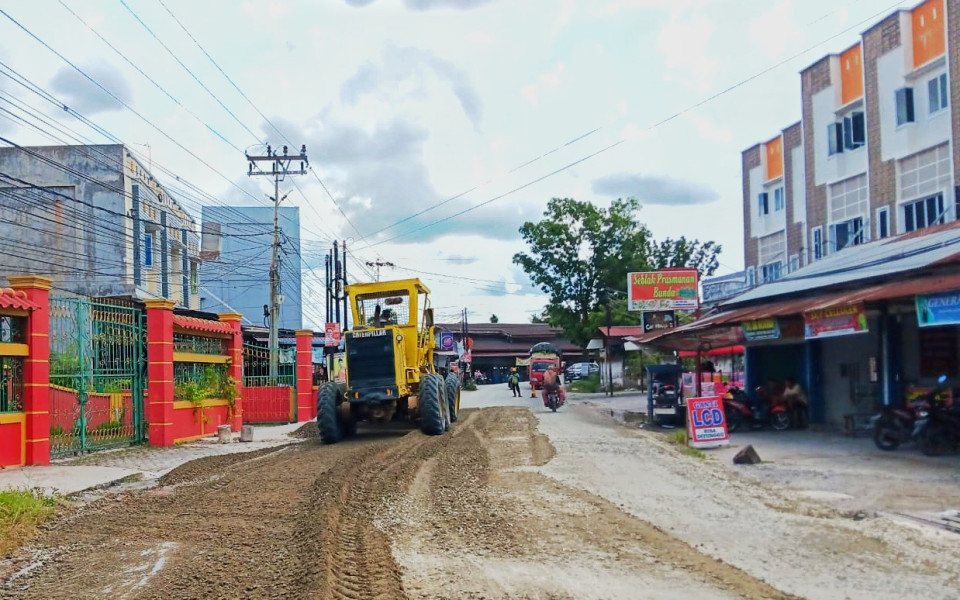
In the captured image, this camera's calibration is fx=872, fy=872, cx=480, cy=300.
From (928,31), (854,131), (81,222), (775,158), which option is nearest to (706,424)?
(928,31)

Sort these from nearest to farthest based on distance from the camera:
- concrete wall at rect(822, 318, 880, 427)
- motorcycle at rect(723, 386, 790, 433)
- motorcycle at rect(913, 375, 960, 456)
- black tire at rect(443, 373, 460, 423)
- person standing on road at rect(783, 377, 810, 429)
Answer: motorcycle at rect(913, 375, 960, 456), concrete wall at rect(822, 318, 880, 427), motorcycle at rect(723, 386, 790, 433), person standing on road at rect(783, 377, 810, 429), black tire at rect(443, 373, 460, 423)

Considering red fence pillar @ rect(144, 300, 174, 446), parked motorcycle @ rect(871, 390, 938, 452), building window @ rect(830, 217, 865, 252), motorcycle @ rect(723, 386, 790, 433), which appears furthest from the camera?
building window @ rect(830, 217, 865, 252)

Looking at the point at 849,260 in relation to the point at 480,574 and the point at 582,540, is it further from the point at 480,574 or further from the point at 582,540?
the point at 480,574

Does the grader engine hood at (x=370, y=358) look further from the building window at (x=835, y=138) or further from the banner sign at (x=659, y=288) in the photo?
the building window at (x=835, y=138)

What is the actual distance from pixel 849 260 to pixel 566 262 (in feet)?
114

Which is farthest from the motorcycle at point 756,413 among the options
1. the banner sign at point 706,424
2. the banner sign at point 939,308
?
the banner sign at point 939,308

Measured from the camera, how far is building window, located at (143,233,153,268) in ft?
119

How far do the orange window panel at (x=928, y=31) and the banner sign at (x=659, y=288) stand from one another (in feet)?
39.1

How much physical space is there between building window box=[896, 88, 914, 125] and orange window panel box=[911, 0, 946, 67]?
1.01 meters

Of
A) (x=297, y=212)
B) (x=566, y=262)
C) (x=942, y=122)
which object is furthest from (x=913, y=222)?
(x=297, y=212)

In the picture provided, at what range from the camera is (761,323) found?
18125 mm

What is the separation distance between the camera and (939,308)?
42.1ft

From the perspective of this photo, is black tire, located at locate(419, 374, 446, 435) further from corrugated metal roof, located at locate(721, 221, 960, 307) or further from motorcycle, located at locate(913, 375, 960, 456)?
motorcycle, located at locate(913, 375, 960, 456)

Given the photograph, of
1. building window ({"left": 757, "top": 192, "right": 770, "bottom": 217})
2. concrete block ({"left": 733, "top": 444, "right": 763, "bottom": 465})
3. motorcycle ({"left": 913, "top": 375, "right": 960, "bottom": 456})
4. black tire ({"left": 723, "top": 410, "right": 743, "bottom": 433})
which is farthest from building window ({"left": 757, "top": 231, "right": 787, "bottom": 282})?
concrete block ({"left": 733, "top": 444, "right": 763, "bottom": 465})
